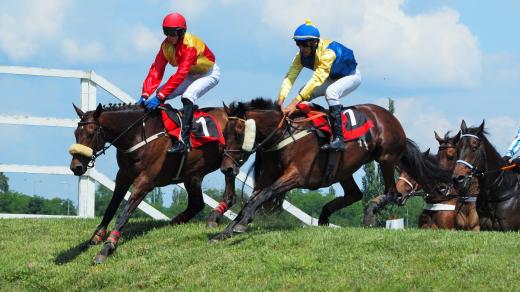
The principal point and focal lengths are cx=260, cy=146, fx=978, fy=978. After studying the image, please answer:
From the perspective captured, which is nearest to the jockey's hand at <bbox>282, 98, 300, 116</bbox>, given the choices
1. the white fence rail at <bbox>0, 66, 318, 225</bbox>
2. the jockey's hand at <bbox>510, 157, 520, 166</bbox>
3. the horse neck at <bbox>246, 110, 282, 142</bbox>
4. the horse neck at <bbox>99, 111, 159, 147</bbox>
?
the horse neck at <bbox>246, 110, 282, 142</bbox>

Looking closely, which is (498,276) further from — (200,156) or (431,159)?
(431,159)

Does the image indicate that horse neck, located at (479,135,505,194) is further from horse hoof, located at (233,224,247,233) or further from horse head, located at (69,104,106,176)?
horse head, located at (69,104,106,176)

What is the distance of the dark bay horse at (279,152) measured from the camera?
11.7 m

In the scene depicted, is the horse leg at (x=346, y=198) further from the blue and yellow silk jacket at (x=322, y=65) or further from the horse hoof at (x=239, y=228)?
the horse hoof at (x=239, y=228)

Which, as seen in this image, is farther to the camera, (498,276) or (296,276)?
(296,276)

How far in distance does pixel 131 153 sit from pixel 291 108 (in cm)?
206

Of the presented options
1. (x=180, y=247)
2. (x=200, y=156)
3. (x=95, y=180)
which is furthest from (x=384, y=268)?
(x=95, y=180)

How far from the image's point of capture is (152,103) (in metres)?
12.4

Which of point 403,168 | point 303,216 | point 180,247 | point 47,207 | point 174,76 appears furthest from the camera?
point 47,207

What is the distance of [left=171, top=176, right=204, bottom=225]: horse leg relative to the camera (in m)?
13.4

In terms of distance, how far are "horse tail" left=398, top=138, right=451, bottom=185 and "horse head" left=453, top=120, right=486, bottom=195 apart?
4.95ft

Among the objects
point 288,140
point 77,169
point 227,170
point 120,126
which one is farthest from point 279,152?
point 77,169

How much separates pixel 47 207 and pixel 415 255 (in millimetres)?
16004

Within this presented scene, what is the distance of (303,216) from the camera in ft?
54.3
